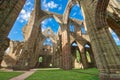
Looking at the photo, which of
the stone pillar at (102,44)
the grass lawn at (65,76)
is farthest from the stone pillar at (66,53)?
the stone pillar at (102,44)

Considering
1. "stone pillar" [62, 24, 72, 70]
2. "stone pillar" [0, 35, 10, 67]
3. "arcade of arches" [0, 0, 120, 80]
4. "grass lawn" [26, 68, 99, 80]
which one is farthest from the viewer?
"stone pillar" [62, 24, 72, 70]

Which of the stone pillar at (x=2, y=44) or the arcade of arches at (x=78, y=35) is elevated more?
the arcade of arches at (x=78, y=35)

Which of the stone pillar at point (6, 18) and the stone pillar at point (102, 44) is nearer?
the stone pillar at point (6, 18)

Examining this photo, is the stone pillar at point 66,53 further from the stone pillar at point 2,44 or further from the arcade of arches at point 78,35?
the stone pillar at point 2,44

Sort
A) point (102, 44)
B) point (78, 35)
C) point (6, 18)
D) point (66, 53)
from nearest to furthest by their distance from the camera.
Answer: point (6, 18), point (102, 44), point (66, 53), point (78, 35)

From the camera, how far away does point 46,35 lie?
96.7 feet

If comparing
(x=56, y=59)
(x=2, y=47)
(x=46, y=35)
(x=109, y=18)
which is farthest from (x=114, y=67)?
(x=46, y=35)

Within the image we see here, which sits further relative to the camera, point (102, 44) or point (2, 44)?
point (102, 44)

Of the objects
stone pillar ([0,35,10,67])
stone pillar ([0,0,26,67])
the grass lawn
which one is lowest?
the grass lawn

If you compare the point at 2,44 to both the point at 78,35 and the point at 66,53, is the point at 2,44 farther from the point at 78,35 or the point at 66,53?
the point at 78,35

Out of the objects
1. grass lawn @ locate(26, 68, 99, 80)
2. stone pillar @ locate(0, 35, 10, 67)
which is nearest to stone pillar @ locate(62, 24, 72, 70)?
grass lawn @ locate(26, 68, 99, 80)

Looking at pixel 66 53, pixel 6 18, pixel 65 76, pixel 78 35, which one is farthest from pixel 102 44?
pixel 78 35

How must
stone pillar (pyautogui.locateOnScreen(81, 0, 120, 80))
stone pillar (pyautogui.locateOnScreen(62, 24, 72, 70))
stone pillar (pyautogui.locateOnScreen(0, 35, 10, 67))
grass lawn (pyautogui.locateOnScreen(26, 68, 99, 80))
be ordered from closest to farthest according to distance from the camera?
stone pillar (pyautogui.locateOnScreen(0, 35, 10, 67))
stone pillar (pyautogui.locateOnScreen(81, 0, 120, 80))
grass lawn (pyautogui.locateOnScreen(26, 68, 99, 80))
stone pillar (pyautogui.locateOnScreen(62, 24, 72, 70))

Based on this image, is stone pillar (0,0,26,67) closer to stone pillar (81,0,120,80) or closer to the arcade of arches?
the arcade of arches
